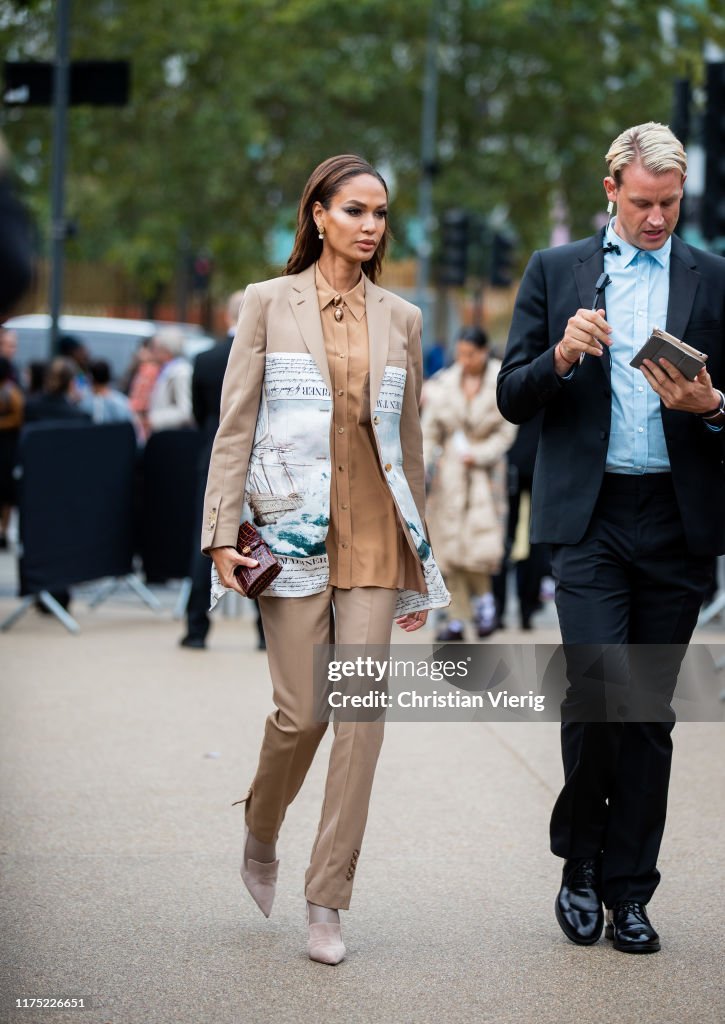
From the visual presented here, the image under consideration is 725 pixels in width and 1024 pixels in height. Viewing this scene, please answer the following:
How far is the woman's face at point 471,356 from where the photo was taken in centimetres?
1059

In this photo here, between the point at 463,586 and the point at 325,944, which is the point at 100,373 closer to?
the point at 463,586

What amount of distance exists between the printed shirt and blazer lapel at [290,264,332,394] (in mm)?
34

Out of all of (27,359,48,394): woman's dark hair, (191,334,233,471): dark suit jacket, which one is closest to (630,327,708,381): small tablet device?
(191,334,233,471): dark suit jacket

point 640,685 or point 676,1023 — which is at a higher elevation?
point 640,685

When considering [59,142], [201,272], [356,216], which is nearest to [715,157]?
[59,142]

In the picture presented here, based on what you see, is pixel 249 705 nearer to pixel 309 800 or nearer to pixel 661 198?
pixel 309 800

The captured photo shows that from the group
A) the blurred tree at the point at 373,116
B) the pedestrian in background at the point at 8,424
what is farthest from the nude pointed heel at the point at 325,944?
the blurred tree at the point at 373,116

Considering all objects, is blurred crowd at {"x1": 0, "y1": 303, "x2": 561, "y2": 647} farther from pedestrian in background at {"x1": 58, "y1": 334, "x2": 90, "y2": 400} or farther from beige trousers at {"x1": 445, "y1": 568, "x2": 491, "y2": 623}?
pedestrian in background at {"x1": 58, "y1": 334, "x2": 90, "y2": 400}

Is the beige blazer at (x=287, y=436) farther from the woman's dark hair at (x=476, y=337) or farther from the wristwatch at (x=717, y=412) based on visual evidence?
the woman's dark hair at (x=476, y=337)

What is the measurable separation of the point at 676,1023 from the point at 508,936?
0.75 meters

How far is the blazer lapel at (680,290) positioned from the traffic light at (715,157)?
7.29m

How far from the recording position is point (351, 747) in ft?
14.5

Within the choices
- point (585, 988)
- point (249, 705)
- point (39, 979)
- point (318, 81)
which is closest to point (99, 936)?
point (39, 979)

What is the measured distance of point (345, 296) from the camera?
462 centimetres
